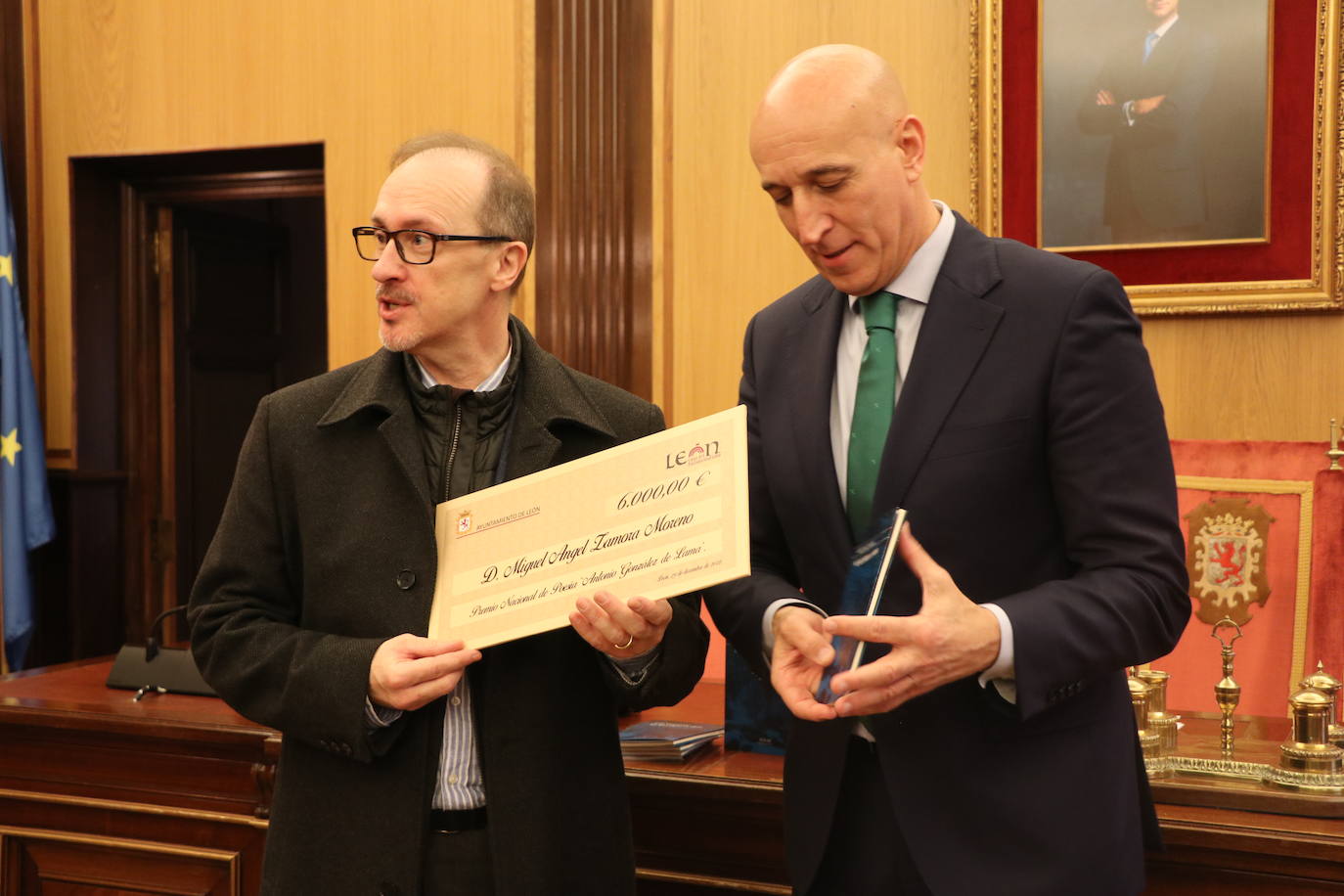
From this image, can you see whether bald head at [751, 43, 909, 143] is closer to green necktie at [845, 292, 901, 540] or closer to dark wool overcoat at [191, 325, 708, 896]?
green necktie at [845, 292, 901, 540]

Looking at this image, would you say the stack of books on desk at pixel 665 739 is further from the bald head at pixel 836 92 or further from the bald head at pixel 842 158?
the bald head at pixel 836 92

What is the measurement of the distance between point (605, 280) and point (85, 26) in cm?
268

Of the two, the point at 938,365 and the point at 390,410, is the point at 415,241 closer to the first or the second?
the point at 390,410

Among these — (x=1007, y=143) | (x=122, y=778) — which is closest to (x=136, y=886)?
(x=122, y=778)

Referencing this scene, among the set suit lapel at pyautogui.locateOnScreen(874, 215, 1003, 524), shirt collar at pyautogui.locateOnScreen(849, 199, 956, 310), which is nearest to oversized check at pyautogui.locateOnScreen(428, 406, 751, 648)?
suit lapel at pyautogui.locateOnScreen(874, 215, 1003, 524)

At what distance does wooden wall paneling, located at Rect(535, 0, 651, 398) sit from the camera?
4.88 meters

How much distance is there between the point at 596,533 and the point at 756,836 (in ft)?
2.68

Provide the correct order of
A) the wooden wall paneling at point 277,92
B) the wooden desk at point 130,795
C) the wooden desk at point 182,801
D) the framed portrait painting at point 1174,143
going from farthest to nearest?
the wooden wall paneling at point 277,92
the framed portrait painting at point 1174,143
the wooden desk at point 130,795
the wooden desk at point 182,801

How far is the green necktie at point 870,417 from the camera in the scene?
1.57 m

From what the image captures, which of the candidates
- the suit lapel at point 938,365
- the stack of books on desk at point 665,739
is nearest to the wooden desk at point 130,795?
the stack of books on desk at point 665,739

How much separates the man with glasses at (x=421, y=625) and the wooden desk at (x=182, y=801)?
37 cm

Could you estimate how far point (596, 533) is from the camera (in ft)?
5.30

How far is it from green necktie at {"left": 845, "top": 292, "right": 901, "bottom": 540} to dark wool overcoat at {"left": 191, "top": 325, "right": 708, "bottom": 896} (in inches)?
14.2

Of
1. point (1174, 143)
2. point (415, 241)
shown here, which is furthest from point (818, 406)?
point (1174, 143)
